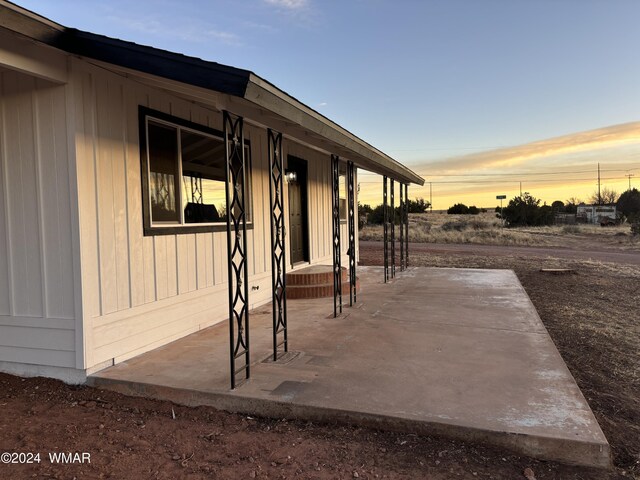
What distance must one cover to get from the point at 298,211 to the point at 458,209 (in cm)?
6142

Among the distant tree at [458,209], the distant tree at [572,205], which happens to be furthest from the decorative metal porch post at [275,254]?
the distant tree at [458,209]

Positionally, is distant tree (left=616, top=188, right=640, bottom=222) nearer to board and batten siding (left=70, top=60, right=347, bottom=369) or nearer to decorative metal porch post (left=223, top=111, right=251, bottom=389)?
board and batten siding (left=70, top=60, right=347, bottom=369)

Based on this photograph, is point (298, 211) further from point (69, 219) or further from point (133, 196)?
point (69, 219)

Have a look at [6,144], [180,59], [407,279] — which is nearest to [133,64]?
[180,59]

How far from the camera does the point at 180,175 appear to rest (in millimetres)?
4840

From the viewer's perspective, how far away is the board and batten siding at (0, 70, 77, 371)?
11.7ft

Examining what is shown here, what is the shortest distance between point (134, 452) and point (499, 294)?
655cm

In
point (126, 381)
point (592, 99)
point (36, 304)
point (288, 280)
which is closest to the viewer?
point (126, 381)

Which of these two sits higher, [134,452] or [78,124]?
[78,124]

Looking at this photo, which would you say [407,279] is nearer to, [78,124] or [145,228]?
[145,228]

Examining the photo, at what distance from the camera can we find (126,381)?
3475 millimetres

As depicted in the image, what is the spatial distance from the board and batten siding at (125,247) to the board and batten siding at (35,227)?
A: 0.15 meters

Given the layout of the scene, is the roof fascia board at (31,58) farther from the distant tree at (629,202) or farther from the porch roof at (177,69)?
the distant tree at (629,202)

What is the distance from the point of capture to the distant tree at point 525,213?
38125 mm
